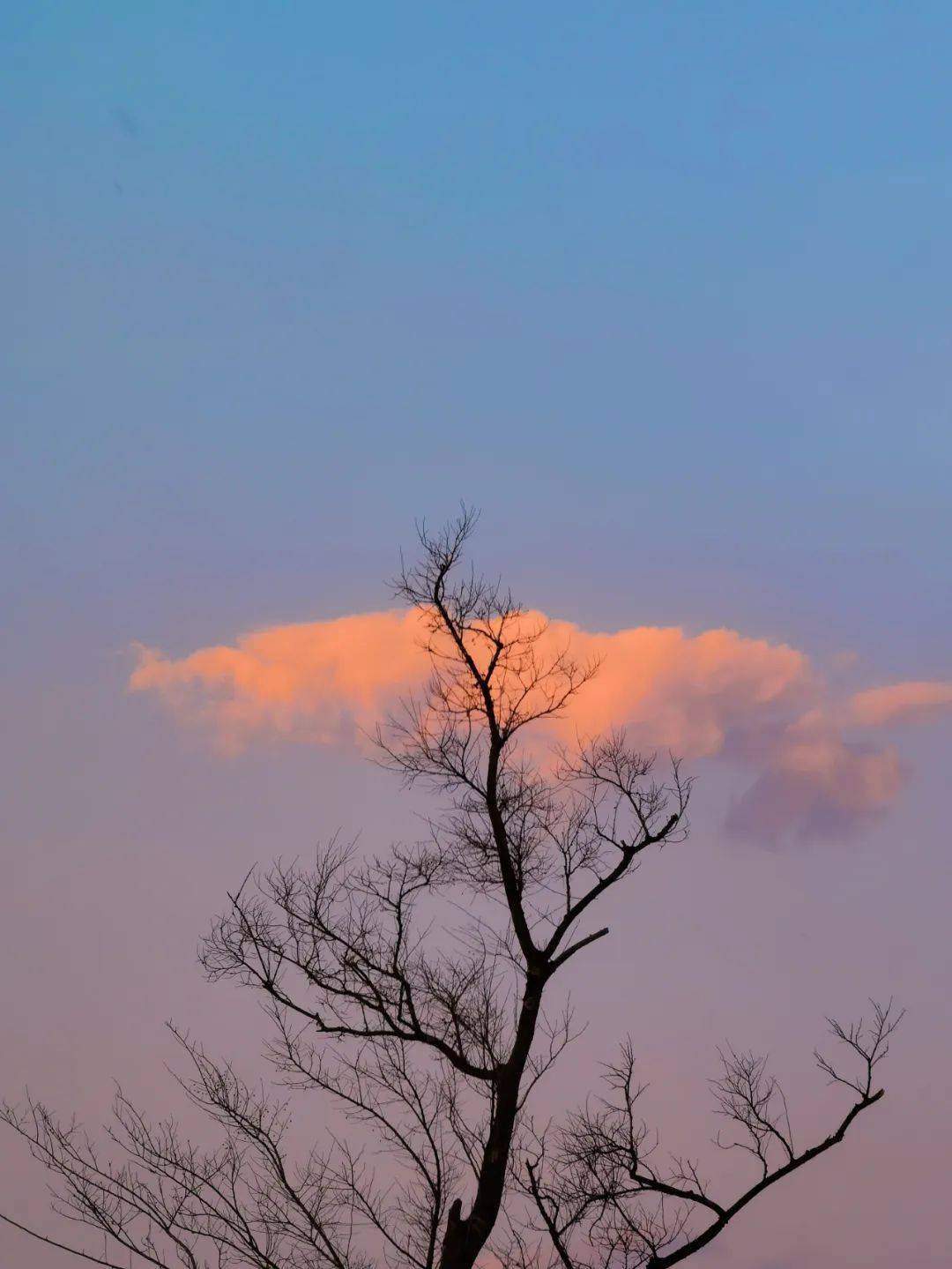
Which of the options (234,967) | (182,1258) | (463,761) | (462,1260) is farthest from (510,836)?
(182,1258)

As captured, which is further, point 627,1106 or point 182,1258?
point 627,1106

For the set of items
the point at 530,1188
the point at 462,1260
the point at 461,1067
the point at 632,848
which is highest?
the point at 632,848

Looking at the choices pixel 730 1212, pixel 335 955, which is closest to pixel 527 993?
pixel 335 955

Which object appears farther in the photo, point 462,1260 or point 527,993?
point 527,993

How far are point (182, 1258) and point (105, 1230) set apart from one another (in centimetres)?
88

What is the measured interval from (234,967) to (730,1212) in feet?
19.3

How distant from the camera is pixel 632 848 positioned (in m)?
16.0

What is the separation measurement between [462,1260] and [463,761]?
5165mm

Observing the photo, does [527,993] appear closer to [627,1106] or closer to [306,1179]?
[627,1106]

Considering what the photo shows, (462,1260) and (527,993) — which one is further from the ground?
(527,993)

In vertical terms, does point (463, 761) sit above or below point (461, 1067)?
above

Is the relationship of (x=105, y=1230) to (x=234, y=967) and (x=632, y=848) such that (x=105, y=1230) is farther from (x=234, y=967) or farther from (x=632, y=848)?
(x=632, y=848)

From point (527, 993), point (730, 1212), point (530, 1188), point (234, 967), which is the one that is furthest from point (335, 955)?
point (730, 1212)

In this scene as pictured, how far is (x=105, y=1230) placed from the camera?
1545cm
